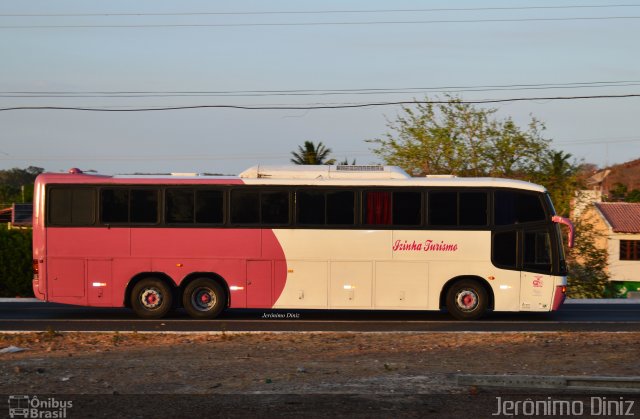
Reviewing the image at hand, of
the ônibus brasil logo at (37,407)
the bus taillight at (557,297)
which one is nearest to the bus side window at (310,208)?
the bus taillight at (557,297)

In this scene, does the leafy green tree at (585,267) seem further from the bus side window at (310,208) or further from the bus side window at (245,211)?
the bus side window at (245,211)

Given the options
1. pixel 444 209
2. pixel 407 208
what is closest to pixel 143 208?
pixel 407 208

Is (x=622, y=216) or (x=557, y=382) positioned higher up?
(x=622, y=216)

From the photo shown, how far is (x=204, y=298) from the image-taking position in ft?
69.4

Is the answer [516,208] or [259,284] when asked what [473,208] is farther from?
[259,284]

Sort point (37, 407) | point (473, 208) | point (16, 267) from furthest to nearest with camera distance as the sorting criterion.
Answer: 1. point (16, 267)
2. point (473, 208)
3. point (37, 407)

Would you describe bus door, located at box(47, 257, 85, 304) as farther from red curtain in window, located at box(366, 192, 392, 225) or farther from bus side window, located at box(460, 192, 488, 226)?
bus side window, located at box(460, 192, 488, 226)

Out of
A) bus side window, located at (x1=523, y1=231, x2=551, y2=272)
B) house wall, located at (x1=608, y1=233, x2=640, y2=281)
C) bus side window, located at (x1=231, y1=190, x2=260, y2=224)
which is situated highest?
bus side window, located at (x1=231, y1=190, x2=260, y2=224)

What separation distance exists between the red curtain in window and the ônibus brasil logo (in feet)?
36.8

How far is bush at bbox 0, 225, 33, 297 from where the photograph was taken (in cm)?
3288

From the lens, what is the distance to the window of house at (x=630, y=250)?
206 ft

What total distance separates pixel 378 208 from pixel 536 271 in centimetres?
387

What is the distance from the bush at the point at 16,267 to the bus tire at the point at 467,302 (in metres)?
18.1

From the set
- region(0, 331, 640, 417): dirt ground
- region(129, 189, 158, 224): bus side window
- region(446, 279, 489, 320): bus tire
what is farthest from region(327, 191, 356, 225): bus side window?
region(129, 189, 158, 224): bus side window
